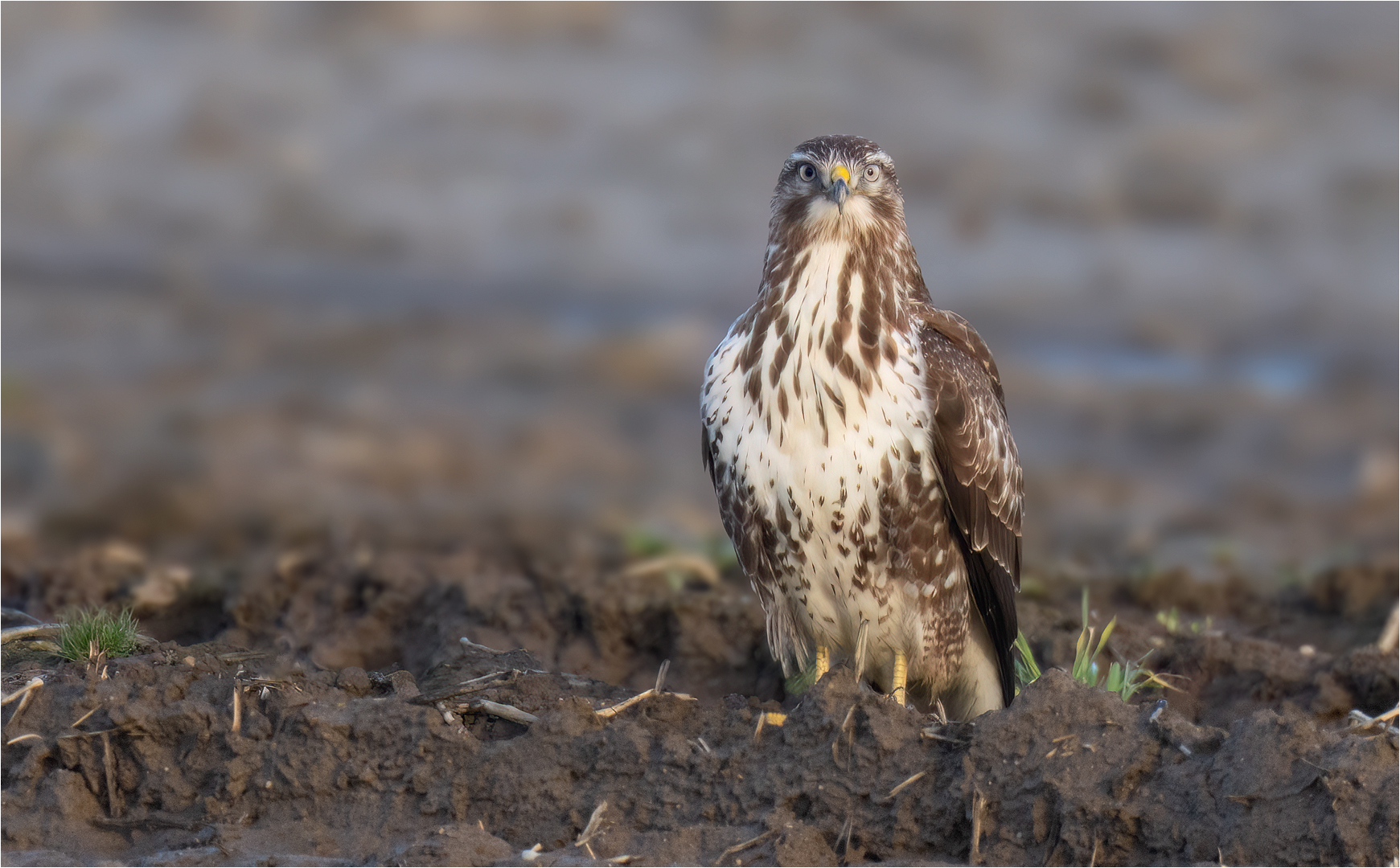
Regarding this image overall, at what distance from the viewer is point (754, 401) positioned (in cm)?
445

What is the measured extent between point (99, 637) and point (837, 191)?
271 centimetres

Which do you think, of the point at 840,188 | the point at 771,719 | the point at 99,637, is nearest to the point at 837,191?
the point at 840,188

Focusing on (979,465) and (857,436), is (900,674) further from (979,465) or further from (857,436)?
(857,436)

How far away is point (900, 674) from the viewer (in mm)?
4887

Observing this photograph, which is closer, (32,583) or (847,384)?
(847,384)

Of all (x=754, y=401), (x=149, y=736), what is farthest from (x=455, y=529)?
(x=149, y=736)

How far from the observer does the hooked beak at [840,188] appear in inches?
173

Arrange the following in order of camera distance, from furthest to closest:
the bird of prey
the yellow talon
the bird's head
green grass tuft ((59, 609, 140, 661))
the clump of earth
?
the bird's head, the bird of prey, green grass tuft ((59, 609, 140, 661)), the yellow talon, the clump of earth

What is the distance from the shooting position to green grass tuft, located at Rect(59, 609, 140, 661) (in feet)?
13.0

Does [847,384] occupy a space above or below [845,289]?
below

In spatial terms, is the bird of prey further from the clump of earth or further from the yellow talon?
the yellow talon

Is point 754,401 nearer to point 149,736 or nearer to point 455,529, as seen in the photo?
point 149,736

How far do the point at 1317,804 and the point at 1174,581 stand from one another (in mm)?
3545

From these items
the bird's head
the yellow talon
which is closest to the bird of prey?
the bird's head
